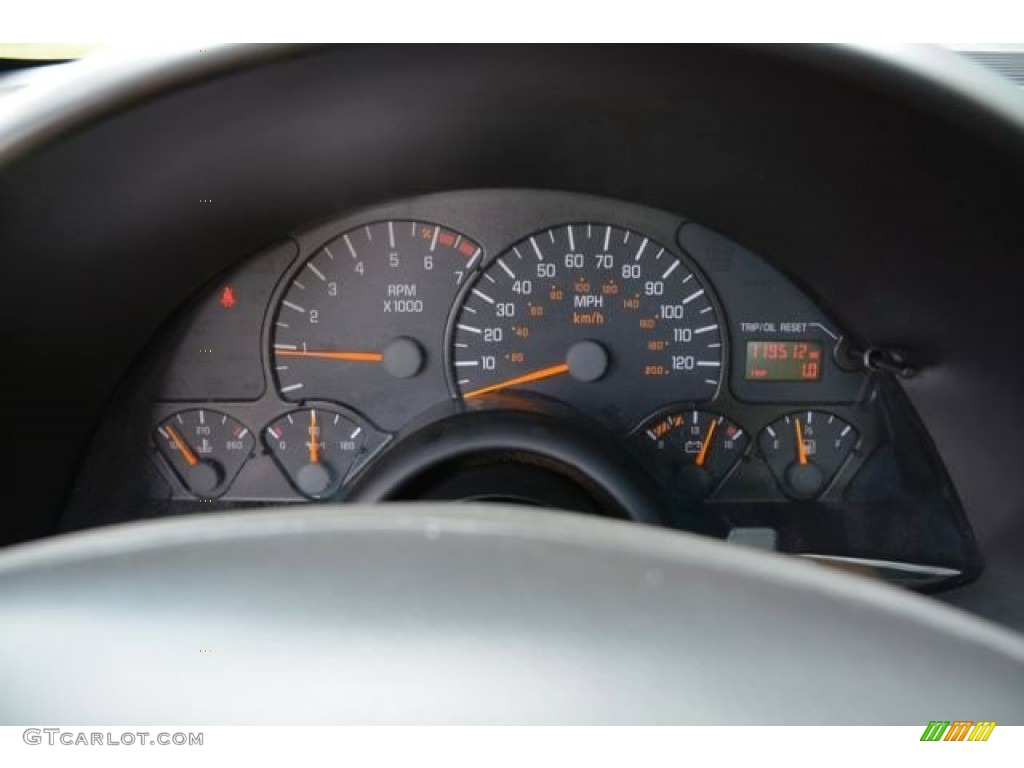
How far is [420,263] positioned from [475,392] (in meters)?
0.32

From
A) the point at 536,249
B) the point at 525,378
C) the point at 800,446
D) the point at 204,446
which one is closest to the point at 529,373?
the point at 525,378

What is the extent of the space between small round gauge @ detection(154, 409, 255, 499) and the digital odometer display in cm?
120

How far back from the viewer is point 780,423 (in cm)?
265

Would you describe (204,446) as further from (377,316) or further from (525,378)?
(525,378)

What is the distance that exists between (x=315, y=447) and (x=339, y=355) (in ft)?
0.74

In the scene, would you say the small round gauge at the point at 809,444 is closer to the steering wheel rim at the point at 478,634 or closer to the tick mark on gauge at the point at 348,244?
the tick mark on gauge at the point at 348,244

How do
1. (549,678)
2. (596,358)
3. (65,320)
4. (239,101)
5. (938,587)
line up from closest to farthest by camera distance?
(549,678), (239,101), (65,320), (938,587), (596,358)

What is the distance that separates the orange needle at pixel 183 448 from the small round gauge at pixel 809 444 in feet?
4.39

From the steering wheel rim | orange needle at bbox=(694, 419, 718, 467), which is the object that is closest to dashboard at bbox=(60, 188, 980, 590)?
orange needle at bbox=(694, 419, 718, 467)

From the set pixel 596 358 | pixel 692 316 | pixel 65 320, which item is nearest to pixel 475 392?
pixel 596 358

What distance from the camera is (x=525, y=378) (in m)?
2.62
